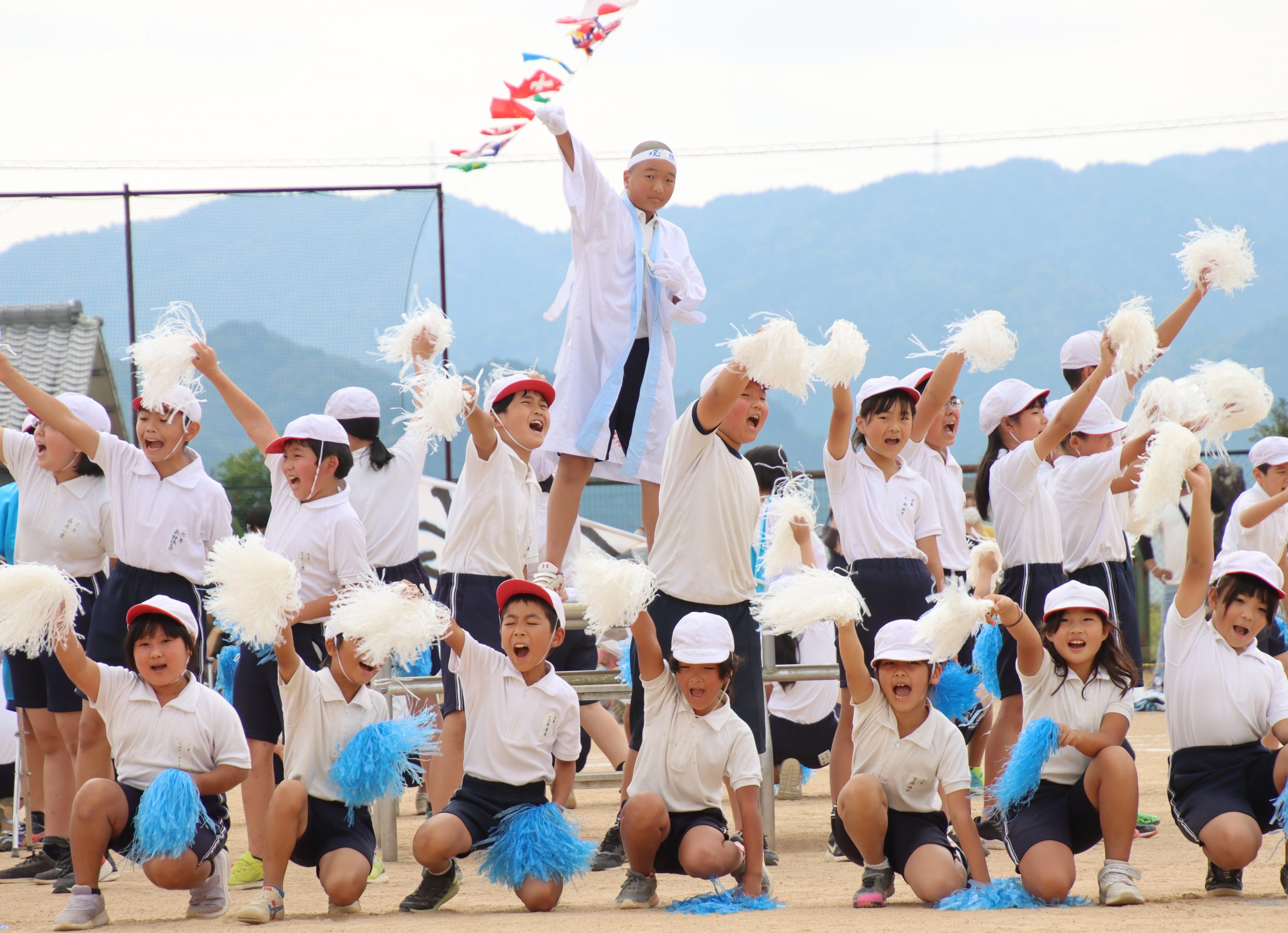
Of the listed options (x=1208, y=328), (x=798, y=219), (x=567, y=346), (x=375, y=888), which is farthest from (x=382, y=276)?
(x=798, y=219)

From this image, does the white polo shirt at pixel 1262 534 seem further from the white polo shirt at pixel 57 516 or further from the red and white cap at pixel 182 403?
the white polo shirt at pixel 57 516

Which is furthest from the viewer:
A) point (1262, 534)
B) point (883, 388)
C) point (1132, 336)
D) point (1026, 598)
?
point (1262, 534)

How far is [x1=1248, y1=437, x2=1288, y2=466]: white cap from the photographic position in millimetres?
6824

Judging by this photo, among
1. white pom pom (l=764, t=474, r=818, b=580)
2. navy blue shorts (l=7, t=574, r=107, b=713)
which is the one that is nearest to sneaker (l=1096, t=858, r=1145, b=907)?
white pom pom (l=764, t=474, r=818, b=580)

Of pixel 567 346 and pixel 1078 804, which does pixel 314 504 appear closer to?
pixel 567 346

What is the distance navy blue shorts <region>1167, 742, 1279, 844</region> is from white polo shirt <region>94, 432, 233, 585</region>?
11.2ft

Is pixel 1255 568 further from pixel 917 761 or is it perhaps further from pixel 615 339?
pixel 615 339

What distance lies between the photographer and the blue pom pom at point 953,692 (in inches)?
195

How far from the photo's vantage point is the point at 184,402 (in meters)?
5.09

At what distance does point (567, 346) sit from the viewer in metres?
5.34

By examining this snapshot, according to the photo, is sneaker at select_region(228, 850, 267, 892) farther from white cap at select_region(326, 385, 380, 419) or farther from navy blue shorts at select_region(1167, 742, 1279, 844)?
navy blue shorts at select_region(1167, 742, 1279, 844)

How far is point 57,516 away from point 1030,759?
369cm

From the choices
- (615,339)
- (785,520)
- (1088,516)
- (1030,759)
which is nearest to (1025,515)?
(1088,516)

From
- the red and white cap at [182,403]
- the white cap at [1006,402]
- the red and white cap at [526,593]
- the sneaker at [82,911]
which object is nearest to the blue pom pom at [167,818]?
the sneaker at [82,911]
